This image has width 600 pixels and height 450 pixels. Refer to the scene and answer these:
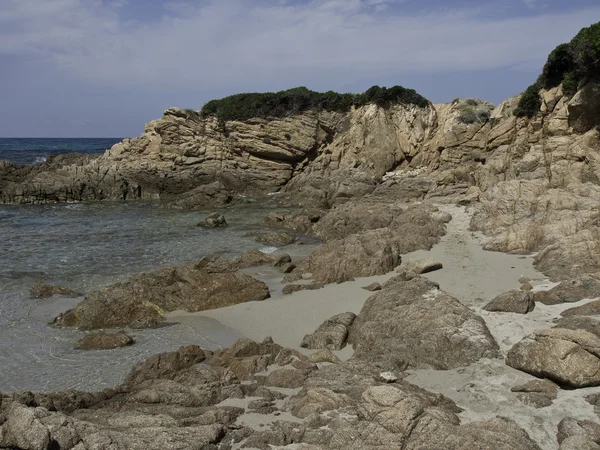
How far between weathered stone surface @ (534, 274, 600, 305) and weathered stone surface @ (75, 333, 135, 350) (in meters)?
9.17

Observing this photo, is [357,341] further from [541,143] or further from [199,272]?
[541,143]

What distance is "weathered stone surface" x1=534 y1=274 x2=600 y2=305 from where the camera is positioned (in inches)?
442

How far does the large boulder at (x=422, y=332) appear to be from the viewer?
936 cm

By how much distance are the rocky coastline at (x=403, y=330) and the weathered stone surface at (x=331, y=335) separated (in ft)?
0.15

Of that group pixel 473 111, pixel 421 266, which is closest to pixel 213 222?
pixel 421 266

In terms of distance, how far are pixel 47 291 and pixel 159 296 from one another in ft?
13.1

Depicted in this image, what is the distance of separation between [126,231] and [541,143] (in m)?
20.8

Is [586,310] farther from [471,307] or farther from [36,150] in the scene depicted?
[36,150]

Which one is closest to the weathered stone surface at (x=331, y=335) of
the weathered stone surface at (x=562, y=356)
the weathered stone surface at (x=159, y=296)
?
the weathered stone surface at (x=562, y=356)

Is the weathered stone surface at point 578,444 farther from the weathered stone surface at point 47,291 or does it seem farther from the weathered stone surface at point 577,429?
the weathered stone surface at point 47,291

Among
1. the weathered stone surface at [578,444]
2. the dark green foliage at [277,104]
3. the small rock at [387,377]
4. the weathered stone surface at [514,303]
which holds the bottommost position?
the small rock at [387,377]

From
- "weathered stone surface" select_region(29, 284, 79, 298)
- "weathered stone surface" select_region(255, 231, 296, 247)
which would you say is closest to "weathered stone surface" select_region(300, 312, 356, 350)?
"weathered stone surface" select_region(29, 284, 79, 298)

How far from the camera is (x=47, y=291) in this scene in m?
15.8

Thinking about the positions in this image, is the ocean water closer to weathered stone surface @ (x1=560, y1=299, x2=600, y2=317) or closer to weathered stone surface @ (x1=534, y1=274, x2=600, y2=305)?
weathered stone surface @ (x1=534, y1=274, x2=600, y2=305)
